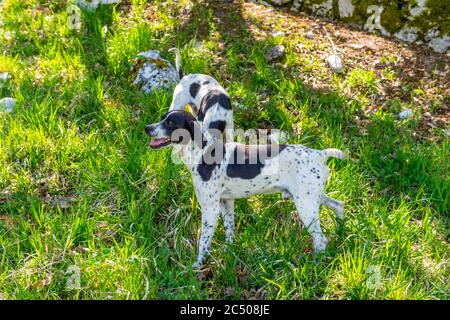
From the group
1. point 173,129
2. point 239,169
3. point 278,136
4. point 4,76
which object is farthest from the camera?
point 4,76

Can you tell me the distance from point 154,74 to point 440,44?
362 centimetres

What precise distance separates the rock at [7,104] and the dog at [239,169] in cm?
259

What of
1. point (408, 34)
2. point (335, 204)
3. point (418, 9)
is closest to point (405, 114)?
point (408, 34)

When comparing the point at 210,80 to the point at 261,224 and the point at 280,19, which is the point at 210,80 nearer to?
the point at 261,224

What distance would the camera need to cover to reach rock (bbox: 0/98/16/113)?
5717 mm

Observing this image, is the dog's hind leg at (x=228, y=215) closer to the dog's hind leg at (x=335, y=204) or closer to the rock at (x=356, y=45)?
the dog's hind leg at (x=335, y=204)

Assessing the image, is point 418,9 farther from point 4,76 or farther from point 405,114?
point 4,76

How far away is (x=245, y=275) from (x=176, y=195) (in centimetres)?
107

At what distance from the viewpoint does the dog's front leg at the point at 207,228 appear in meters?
4.03

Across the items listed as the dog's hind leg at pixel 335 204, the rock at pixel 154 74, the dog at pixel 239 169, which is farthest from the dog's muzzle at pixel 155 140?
the rock at pixel 154 74

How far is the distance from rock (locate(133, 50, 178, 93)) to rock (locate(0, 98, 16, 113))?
4.56ft

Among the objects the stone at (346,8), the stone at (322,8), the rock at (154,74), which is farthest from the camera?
the stone at (322,8)

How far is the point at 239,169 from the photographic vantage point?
13.2 feet
